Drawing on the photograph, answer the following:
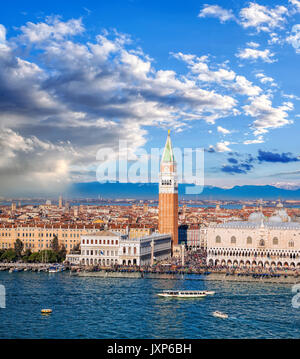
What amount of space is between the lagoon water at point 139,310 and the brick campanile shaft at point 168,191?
32.0ft

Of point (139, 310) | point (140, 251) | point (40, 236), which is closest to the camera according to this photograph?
point (139, 310)

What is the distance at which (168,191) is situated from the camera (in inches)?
1335

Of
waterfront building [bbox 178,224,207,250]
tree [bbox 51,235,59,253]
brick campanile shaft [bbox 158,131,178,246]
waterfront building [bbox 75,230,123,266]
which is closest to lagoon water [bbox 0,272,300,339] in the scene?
waterfront building [bbox 75,230,123,266]

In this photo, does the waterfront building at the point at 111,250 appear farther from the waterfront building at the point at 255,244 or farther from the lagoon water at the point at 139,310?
the lagoon water at the point at 139,310

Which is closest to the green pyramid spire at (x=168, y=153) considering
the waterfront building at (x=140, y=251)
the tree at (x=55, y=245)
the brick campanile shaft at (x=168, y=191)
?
the brick campanile shaft at (x=168, y=191)

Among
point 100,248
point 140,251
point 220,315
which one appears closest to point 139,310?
point 220,315

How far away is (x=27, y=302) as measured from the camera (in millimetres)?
19250

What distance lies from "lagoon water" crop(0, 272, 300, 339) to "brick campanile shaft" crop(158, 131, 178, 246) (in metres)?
9.75

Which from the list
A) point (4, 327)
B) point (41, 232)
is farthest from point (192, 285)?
point (41, 232)

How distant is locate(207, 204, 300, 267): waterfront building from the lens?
94.5 feet

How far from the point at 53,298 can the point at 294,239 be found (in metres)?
14.0

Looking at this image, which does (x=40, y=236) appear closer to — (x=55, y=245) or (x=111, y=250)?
(x=55, y=245)

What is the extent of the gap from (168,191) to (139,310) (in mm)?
16229

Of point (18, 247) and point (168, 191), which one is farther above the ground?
point (168, 191)
